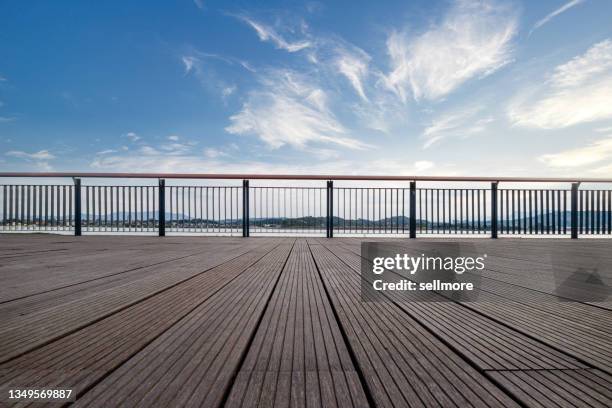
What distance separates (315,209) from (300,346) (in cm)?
538

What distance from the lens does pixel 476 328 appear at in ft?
2.86

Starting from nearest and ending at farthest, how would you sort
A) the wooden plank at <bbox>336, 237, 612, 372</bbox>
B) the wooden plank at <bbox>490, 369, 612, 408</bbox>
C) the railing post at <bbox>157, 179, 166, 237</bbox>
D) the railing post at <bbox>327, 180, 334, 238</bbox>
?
the wooden plank at <bbox>490, 369, 612, 408</bbox>, the wooden plank at <bbox>336, 237, 612, 372</bbox>, the railing post at <bbox>327, 180, 334, 238</bbox>, the railing post at <bbox>157, 179, 166, 237</bbox>

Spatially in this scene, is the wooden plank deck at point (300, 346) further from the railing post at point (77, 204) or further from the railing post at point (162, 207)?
the railing post at point (77, 204)

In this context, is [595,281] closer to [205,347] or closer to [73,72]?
[205,347]

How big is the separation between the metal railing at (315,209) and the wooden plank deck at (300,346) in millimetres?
4556

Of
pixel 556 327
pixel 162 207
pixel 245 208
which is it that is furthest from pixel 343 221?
pixel 556 327

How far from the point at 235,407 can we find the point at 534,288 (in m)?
1.58

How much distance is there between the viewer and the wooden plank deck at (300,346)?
530 mm

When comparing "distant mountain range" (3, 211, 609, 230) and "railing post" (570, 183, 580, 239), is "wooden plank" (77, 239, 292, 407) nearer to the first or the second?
"distant mountain range" (3, 211, 609, 230)

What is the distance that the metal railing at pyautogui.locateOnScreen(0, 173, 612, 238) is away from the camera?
577 cm

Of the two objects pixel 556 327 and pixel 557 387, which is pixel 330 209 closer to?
pixel 556 327

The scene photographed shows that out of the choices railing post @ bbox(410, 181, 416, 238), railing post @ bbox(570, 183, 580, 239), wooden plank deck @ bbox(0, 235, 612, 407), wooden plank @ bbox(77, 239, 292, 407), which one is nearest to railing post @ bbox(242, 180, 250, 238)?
railing post @ bbox(410, 181, 416, 238)

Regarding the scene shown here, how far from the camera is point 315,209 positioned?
6.10m

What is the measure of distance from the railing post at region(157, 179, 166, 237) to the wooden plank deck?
4.62 metres
